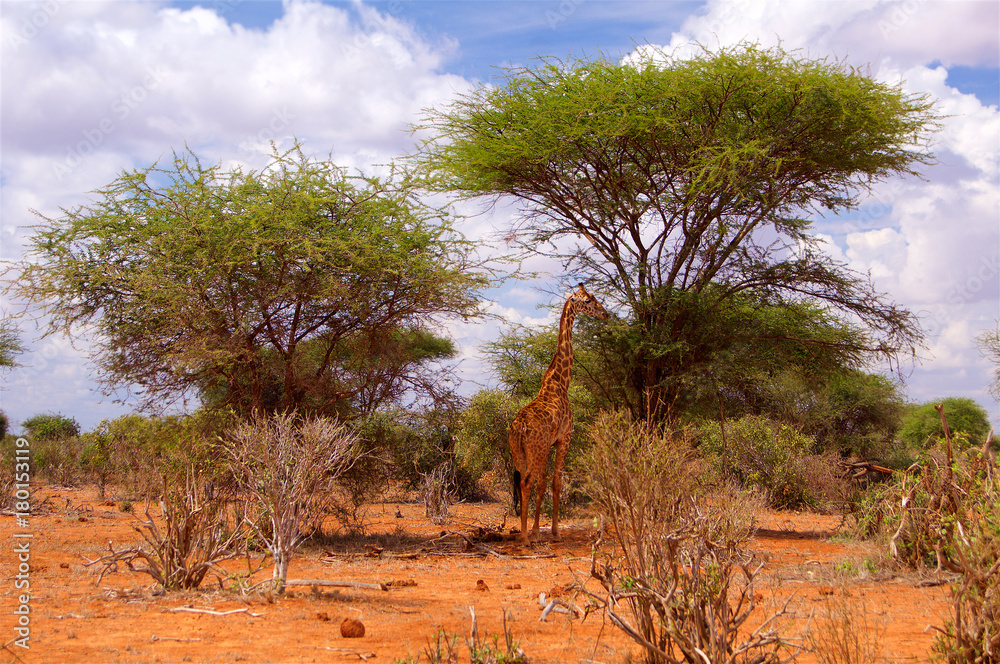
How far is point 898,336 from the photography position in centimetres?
1353

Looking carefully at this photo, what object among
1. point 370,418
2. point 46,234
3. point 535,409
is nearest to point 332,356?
point 370,418

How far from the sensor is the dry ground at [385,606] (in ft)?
16.5

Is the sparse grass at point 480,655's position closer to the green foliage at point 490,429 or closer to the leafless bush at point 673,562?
the leafless bush at point 673,562

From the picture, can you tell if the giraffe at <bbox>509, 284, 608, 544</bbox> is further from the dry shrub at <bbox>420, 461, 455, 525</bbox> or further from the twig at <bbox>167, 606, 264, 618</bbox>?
the twig at <bbox>167, 606, 264, 618</bbox>

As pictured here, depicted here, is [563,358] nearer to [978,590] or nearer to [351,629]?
[351,629]

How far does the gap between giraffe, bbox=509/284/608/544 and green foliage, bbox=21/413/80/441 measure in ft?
74.8

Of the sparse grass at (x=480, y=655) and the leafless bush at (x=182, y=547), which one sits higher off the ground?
the leafless bush at (x=182, y=547)

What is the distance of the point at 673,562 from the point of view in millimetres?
A: 4324

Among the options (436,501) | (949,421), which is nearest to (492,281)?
(436,501)

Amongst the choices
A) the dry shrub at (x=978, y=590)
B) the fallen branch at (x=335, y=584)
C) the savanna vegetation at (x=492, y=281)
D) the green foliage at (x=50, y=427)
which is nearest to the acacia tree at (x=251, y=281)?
the savanna vegetation at (x=492, y=281)

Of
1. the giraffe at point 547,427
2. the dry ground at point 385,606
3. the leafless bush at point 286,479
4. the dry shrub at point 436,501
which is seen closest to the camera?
the dry ground at point 385,606

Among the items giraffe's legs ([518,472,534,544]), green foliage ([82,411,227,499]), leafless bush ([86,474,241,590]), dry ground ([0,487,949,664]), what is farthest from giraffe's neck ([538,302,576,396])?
leafless bush ([86,474,241,590])

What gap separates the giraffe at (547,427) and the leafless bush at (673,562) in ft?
20.4

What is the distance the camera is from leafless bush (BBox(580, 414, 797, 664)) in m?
4.18
